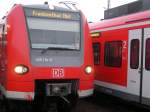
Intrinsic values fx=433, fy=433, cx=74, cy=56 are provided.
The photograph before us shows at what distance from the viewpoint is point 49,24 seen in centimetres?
1110

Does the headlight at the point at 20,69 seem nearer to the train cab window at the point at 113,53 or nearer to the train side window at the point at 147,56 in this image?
the train side window at the point at 147,56

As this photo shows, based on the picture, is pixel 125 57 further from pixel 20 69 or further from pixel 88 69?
pixel 20 69

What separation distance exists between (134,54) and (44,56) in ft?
8.61

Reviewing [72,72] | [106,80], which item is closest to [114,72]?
[106,80]

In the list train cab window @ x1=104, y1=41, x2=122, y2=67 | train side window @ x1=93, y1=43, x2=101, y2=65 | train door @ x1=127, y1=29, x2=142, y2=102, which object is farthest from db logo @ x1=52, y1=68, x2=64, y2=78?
train side window @ x1=93, y1=43, x2=101, y2=65

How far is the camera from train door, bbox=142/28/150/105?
11.1 m

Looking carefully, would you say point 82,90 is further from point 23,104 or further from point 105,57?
point 105,57

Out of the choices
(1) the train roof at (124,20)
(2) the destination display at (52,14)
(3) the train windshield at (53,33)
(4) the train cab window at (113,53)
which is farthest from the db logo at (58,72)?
(1) the train roof at (124,20)

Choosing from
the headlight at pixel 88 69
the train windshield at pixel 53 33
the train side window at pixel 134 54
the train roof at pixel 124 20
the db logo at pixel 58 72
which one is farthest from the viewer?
the train side window at pixel 134 54

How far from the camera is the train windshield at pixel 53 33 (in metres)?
10.8

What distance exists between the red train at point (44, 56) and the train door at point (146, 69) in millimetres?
1379

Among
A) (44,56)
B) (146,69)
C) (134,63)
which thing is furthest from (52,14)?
(146,69)

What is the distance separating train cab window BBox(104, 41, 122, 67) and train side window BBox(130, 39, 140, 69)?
0.73 m

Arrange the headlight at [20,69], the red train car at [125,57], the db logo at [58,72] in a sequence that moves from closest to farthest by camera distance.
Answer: the headlight at [20,69] → the db logo at [58,72] → the red train car at [125,57]
